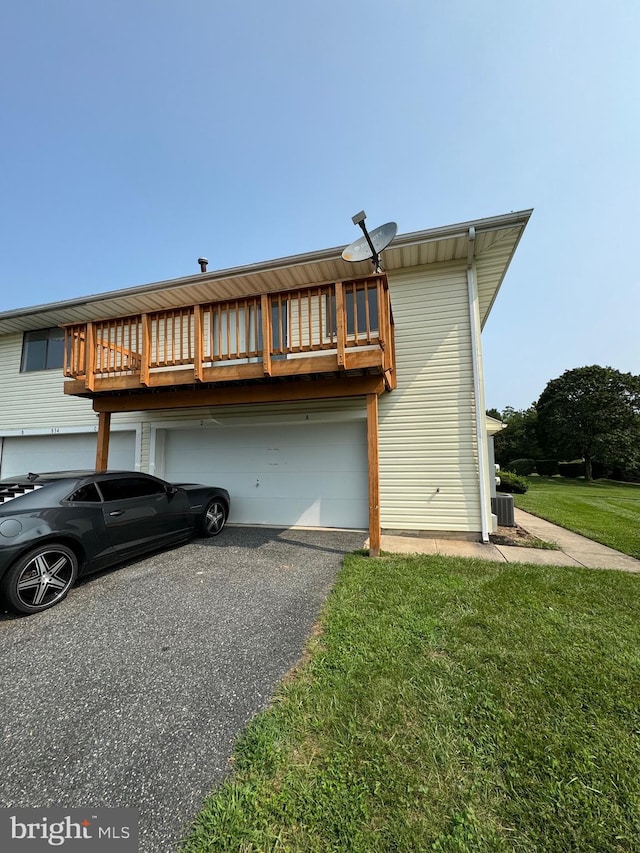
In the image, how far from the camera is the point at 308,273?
670 cm

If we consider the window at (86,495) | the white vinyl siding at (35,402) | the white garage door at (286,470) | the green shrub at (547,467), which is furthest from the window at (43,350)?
the green shrub at (547,467)

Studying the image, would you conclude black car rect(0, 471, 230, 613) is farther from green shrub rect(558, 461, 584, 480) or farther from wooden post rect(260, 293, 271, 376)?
green shrub rect(558, 461, 584, 480)

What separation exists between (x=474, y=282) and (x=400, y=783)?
6.92m

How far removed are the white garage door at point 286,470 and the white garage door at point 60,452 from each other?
1.41 metres

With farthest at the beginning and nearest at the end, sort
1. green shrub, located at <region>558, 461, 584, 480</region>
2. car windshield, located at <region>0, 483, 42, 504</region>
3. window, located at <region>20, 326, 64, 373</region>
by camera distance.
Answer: green shrub, located at <region>558, 461, 584, 480</region> < window, located at <region>20, 326, 64, 373</region> < car windshield, located at <region>0, 483, 42, 504</region>

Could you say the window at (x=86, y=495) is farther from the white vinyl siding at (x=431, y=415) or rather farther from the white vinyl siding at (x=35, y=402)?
the white vinyl siding at (x=431, y=415)

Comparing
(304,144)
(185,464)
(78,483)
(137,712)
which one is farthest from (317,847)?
(304,144)

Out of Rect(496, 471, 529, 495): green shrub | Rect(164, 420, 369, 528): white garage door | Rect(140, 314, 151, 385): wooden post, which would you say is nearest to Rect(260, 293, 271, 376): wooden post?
Rect(140, 314, 151, 385): wooden post

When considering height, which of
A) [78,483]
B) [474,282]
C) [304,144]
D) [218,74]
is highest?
[218,74]

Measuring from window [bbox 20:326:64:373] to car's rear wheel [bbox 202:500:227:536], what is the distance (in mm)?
6116

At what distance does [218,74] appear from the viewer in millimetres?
6449

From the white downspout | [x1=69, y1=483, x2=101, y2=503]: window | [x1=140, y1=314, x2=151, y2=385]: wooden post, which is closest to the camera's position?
[x1=69, y1=483, x2=101, y2=503]: window

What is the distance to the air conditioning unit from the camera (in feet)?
24.2

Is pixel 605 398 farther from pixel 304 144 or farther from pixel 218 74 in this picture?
pixel 218 74
